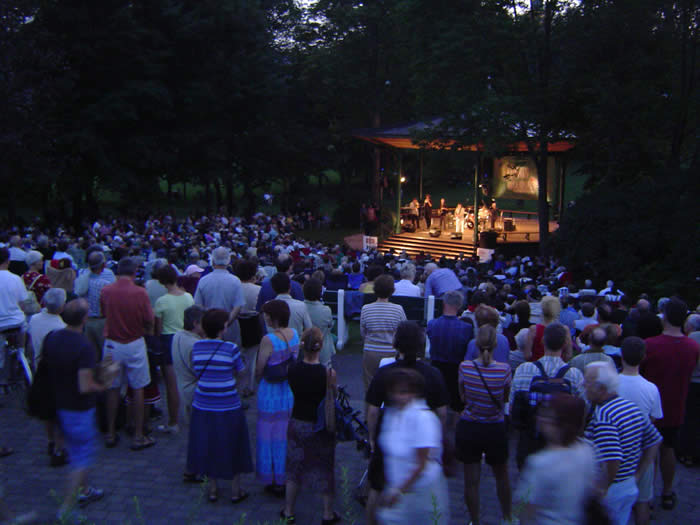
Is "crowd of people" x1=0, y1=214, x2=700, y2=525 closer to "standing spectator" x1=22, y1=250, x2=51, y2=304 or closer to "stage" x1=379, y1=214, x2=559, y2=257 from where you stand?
"standing spectator" x1=22, y1=250, x2=51, y2=304

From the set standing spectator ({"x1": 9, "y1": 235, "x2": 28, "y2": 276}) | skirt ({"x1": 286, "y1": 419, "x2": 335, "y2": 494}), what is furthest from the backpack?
standing spectator ({"x1": 9, "y1": 235, "x2": 28, "y2": 276})

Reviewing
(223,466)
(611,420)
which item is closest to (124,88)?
(223,466)

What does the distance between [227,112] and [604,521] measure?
105ft

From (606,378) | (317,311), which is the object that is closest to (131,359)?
(317,311)

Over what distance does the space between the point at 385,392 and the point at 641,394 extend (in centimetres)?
190

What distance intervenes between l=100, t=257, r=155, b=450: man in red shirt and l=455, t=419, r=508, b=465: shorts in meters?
3.06

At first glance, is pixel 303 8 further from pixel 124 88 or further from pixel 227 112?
pixel 124 88

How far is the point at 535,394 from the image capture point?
4.62 m

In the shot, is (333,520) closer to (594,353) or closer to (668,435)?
(594,353)

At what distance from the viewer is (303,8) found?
39375 mm

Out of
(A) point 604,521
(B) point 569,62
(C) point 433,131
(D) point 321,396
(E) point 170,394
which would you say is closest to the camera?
(A) point 604,521

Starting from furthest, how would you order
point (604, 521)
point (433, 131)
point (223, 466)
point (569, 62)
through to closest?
1. point (433, 131)
2. point (569, 62)
3. point (223, 466)
4. point (604, 521)

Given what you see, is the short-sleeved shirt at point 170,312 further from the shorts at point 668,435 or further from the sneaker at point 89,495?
the shorts at point 668,435

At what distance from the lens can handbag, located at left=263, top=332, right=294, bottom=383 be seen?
5191 millimetres
